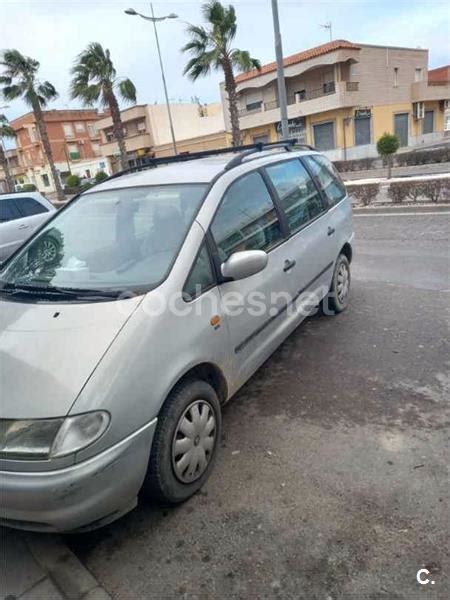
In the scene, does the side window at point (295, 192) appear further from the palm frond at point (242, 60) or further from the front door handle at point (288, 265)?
the palm frond at point (242, 60)

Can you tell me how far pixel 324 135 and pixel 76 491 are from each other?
3420 cm

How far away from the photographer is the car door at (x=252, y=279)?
2.73 meters

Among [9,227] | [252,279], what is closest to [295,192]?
[252,279]

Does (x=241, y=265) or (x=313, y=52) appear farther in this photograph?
(x=313, y=52)

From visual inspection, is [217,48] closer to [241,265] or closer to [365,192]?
[365,192]

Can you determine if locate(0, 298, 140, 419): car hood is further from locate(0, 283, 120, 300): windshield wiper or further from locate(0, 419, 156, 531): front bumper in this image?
locate(0, 419, 156, 531): front bumper

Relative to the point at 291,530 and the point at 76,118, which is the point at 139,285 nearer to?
the point at 291,530

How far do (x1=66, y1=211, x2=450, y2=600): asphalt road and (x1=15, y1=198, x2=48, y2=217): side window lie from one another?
250 inches

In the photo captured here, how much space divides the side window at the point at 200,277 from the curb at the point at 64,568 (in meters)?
1.42

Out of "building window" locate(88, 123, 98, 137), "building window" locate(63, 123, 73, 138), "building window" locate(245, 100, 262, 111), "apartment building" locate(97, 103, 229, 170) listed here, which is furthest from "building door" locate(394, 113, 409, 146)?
"building window" locate(63, 123, 73, 138)

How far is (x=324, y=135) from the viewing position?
106 ft

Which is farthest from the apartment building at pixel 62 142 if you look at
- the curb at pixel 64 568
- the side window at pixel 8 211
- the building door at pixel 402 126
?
the curb at pixel 64 568

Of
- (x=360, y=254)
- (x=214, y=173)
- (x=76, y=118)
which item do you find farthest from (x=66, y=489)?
(x=76, y=118)

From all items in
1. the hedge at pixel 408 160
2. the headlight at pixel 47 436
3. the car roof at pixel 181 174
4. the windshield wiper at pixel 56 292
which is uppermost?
the car roof at pixel 181 174
